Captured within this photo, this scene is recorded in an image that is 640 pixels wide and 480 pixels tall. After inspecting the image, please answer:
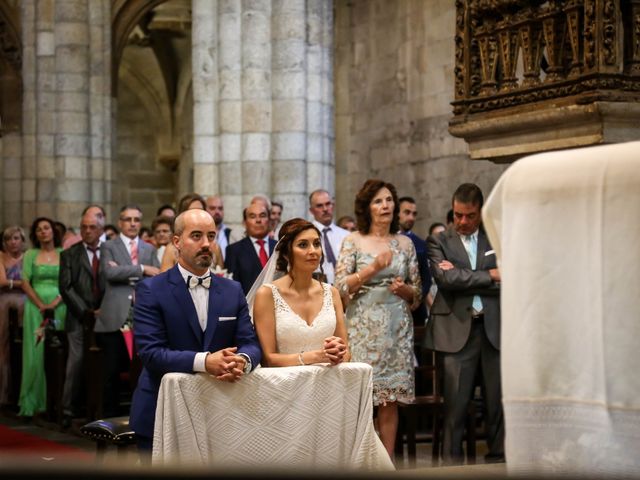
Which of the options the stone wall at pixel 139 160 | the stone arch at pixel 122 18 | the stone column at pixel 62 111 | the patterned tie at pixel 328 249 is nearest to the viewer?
the patterned tie at pixel 328 249

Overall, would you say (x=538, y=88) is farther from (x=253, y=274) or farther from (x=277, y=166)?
(x=277, y=166)

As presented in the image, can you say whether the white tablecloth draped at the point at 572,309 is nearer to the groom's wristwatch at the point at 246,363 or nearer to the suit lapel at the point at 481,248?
the groom's wristwatch at the point at 246,363

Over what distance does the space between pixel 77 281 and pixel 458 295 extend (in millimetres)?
3951

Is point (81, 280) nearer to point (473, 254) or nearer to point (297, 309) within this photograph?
point (473, 254)

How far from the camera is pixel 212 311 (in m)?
4.89

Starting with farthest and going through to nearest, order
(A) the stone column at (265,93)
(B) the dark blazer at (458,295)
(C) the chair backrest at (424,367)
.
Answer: (A) the stone column at (265,93), (C) the chair backrest at (424,367), (B) the dark blazer at (458,295)

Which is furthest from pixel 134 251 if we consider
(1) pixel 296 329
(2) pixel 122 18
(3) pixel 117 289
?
(2) pixel 122 18

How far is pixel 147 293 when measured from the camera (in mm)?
4867

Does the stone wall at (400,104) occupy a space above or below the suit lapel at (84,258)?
above

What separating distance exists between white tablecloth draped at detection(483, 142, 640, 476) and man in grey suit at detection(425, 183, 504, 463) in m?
3.73

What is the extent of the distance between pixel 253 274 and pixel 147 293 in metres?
3.48

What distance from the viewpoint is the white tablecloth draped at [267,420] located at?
4.32m

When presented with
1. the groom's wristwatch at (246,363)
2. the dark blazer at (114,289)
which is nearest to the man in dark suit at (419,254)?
the dark blazer at (114,289)

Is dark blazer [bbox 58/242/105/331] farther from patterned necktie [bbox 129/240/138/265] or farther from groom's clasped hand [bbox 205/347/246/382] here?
groom's clasped hand [bbox 205/347/246/382]
